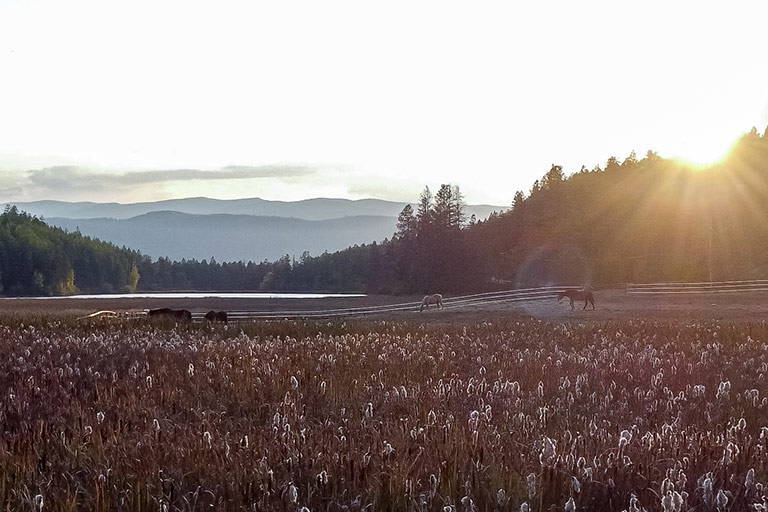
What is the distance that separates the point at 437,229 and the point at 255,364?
10189cm

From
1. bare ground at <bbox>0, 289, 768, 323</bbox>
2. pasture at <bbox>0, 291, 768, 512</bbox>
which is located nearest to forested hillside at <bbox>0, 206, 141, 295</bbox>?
bare ground at <bbox>0, 289, 768, 323</bbox>

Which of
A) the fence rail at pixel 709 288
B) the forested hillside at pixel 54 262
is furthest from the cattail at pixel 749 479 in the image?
the forested hillside at pixel 54 262

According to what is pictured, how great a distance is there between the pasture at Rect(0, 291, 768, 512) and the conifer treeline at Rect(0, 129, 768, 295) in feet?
252

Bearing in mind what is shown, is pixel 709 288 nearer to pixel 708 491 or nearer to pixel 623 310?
pixel 623 310

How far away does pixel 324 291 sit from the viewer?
493 feet

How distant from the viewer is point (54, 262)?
16138 centimetres

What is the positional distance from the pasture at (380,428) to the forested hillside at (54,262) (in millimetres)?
160168

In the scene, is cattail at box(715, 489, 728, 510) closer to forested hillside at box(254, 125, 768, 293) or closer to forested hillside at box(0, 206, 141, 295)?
forested hillside at box(254, 125, 768, 293)

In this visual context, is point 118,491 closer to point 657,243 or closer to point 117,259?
point 657,243

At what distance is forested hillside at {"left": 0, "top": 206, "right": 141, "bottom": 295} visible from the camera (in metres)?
158

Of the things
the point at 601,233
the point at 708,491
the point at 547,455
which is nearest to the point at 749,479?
the point at 708,491

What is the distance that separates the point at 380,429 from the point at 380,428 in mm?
107

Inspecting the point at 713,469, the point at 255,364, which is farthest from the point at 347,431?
the point at 255,364

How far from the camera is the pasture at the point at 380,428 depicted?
14.6 feet
